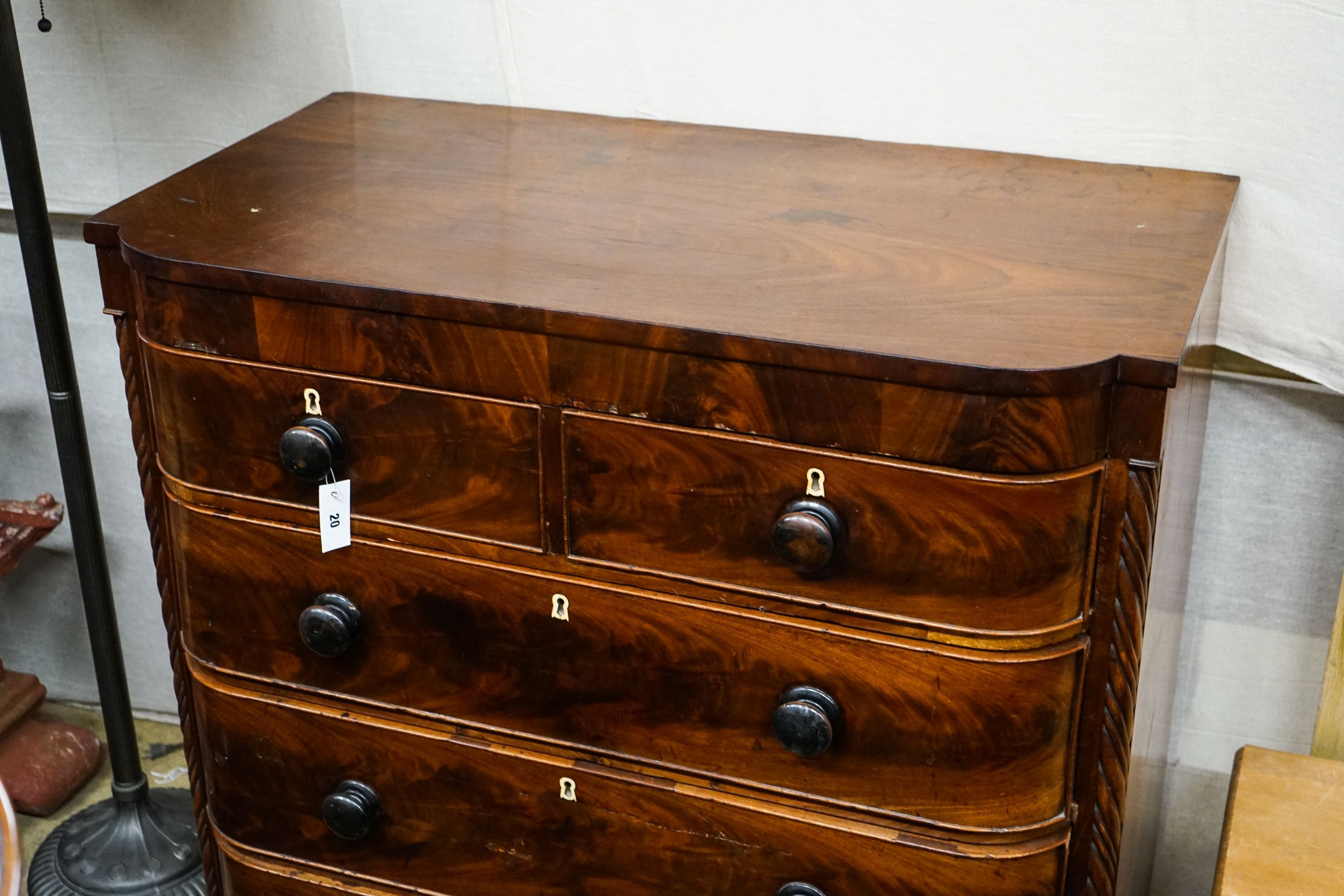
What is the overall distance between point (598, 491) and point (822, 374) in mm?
218

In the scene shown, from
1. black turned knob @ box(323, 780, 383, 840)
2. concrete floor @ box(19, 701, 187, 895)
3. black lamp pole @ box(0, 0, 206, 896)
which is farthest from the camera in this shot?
concrete floor @ box(19, 701, 187, 895)

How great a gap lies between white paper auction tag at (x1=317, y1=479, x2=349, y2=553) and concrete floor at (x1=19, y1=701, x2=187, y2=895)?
2.93 ft

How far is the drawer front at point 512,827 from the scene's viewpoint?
1.14m

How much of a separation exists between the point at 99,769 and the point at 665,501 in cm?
131

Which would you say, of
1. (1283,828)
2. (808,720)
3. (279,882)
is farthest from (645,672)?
(1283,828)

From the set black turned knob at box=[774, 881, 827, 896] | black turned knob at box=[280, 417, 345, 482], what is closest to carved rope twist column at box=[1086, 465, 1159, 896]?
black turned knob at box=[774, 881, 827, 896]

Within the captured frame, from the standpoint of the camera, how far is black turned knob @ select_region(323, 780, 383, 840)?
1.28 meters

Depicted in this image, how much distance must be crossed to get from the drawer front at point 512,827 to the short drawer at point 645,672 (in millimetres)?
34

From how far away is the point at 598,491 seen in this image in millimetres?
1104

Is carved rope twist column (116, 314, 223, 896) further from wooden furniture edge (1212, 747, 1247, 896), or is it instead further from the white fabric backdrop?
wooden furniture edge (1212, 747, 1247, 896)

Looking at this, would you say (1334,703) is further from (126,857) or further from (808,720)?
(126,857)

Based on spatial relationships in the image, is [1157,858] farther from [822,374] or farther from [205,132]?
[205,132]

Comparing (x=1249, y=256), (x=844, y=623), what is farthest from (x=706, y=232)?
(x=1249, y=256)

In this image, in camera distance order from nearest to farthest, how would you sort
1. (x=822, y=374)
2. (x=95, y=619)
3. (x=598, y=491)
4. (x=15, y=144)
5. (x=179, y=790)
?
1. (x=822, y=374)
2. (x=598, y=491)
3. (x=15, y=144)
4. (x=95, y=619)
5. (x=179, y=790)
